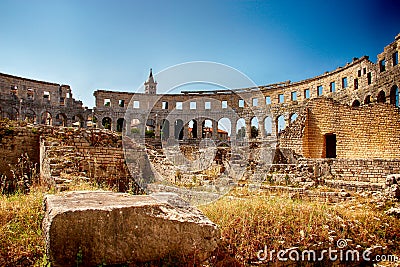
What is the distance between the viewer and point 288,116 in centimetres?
3341

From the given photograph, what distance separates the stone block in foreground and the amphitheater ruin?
22.2ft

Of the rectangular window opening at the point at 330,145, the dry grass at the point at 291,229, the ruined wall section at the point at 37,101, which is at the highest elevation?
the ruined wall section at the point at 37,101

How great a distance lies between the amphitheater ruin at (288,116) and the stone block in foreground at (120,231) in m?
6.78

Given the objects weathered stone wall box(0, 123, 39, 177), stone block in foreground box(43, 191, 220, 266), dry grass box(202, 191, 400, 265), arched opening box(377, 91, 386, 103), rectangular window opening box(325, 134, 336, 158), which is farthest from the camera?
arched opening box(377, 91, 386, 103)

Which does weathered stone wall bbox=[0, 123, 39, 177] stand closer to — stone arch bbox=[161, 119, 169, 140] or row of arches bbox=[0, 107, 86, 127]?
row of arches bbox=[0, 107, 86, 127]

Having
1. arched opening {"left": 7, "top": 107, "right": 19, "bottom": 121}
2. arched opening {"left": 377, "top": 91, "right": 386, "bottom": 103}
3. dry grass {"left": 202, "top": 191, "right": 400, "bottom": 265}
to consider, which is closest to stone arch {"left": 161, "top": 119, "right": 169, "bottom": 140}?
arched opening {"left": 7, "top": 107, "right": 19, "bottom": 121}

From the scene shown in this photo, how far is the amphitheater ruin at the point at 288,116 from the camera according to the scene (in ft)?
40.0

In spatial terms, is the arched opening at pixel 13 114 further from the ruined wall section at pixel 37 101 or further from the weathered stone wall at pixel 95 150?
the weathered stone wall at pixel 95 150

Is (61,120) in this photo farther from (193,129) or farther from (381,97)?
(381,97)

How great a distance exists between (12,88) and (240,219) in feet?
124

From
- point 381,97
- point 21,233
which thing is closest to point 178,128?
point 381,97

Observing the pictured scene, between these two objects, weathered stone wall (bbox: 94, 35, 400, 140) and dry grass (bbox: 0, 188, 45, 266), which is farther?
weathered stone wall (bbox: 94, 35, 400, 140)

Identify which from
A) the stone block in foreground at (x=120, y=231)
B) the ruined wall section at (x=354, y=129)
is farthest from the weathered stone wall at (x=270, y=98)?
the stone block in foreground at (x=120, y=231)

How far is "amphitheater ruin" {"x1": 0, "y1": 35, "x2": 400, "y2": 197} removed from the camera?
12.2 meters
